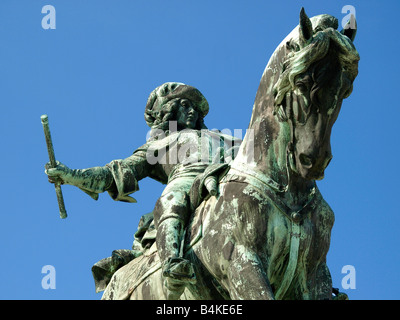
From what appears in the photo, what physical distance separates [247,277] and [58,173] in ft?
9.75

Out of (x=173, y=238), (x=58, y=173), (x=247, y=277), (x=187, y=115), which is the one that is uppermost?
(x=187, y=115)

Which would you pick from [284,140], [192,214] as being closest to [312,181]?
[284,140]

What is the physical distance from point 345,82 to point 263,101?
93cm

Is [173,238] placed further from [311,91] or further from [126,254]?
[311,91]

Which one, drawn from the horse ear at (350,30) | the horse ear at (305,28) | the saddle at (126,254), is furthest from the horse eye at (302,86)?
the saddle at (126,254)

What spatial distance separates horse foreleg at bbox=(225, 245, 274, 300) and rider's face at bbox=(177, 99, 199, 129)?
3.07m

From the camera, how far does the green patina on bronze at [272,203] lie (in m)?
11.3

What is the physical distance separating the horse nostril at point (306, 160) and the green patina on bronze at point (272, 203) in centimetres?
1

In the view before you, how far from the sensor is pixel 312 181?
11852 mm

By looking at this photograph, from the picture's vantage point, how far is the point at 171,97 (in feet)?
47.4

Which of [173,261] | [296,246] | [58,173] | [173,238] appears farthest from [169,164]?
[296,246]

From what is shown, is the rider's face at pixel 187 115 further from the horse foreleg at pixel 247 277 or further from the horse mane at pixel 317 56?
the horse foreleg at pixel 247 277

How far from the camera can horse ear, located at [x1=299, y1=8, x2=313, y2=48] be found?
11250mm
